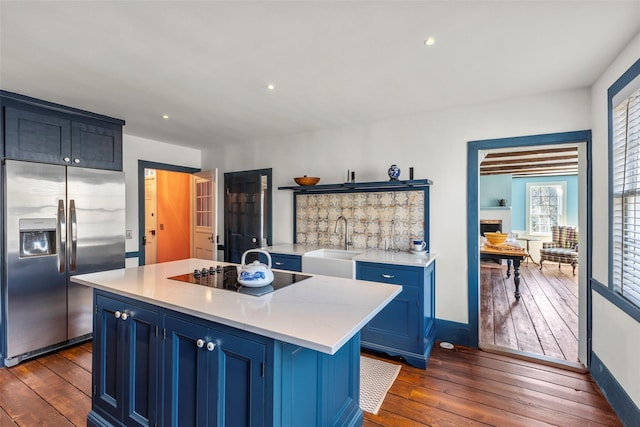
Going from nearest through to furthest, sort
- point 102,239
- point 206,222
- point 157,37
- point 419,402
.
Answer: point 157,37 < point 419,402 < point 102,239 < point 206,222

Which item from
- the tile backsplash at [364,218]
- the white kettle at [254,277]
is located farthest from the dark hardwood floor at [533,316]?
the white kettle at [254,277]

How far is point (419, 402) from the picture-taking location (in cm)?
222

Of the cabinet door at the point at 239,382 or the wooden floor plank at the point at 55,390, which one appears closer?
the cabinet door at the point at 239,382

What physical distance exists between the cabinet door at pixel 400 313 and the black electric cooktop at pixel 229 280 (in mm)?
1057

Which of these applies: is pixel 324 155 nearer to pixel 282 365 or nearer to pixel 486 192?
pixel 282 365

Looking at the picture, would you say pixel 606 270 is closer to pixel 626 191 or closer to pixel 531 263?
pixel 626 191

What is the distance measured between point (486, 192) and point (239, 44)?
26.6 feet

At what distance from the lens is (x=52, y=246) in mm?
2971

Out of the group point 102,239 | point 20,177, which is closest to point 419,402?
point 102,239

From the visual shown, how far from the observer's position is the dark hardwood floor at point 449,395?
80.4 inches

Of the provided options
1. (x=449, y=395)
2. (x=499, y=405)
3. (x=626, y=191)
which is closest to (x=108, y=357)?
(x=449, y=395)

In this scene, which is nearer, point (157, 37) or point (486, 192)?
point (157, 37)

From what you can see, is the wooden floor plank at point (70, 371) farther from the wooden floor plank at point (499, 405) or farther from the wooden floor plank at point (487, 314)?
the wooden floor plank at point (487, 314)

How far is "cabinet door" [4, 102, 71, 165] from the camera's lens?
2.77 meters
